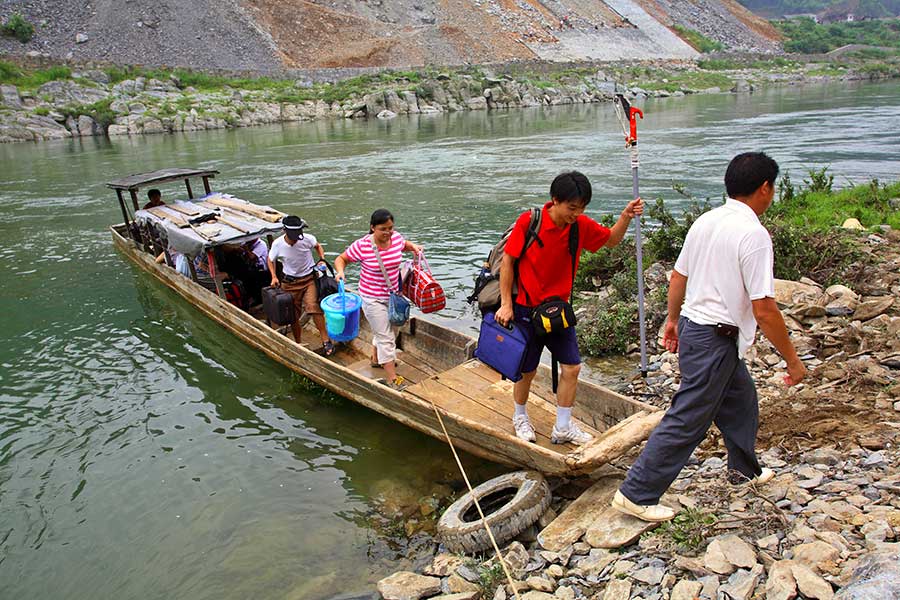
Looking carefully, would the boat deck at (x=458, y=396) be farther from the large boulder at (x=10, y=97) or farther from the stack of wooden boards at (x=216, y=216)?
the large boulder at (x=10, y=97)

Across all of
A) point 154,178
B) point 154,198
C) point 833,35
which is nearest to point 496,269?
point 154,178

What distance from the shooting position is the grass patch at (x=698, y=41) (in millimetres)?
81625

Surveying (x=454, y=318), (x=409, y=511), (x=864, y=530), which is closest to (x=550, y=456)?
Result: (x=409, y=511)

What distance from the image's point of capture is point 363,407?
7250mm

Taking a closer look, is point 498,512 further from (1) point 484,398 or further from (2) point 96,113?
(2) point 96,113

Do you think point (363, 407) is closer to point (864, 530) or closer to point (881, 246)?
point (864, 530)

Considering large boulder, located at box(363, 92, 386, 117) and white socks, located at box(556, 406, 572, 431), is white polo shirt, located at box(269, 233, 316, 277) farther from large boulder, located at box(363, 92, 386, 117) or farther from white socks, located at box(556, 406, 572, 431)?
large boulder, located at box(363, 92, 386, 117)

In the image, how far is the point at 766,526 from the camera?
11.9 feet

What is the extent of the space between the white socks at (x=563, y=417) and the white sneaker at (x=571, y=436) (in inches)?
1.2

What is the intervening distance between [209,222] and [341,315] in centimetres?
334

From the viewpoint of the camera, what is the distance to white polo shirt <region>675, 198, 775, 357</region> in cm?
327

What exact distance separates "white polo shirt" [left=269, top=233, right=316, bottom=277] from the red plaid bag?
185cm

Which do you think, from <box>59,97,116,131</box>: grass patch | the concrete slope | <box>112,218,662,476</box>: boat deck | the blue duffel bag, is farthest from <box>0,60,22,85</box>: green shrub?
the blue duffel bag

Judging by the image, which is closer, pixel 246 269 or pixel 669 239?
pixel 669 239
